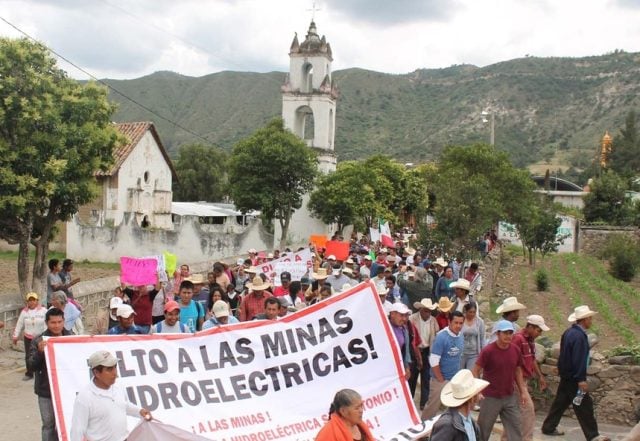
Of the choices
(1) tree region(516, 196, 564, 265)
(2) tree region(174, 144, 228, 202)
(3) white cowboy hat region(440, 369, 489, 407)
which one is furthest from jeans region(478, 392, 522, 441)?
(2) tree region(174, 144, 228, 202)

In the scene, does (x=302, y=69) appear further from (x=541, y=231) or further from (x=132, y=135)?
(x=541, y=231)

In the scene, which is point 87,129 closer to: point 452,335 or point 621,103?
point 452,335

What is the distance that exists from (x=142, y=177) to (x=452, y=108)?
96493 mm

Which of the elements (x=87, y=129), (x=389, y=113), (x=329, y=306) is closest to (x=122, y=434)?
(x=329, y=306)

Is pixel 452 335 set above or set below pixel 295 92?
below

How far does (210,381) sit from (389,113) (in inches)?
5008

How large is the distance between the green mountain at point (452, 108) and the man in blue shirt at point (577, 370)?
98.5 meters

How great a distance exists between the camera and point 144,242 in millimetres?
33000

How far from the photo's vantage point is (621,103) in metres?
123

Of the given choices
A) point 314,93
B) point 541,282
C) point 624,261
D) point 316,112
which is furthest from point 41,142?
point 314,93

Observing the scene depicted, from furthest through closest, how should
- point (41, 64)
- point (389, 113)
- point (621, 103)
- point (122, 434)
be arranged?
point (389, 113), point (621, 103), point (41, 64), point (122, 434)

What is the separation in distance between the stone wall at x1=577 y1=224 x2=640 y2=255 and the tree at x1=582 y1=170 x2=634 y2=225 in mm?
3587

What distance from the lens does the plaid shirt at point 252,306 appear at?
1017 centimetres

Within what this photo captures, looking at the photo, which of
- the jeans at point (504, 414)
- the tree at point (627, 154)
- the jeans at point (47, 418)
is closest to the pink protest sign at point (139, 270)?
the jeans at point (47, 418)
